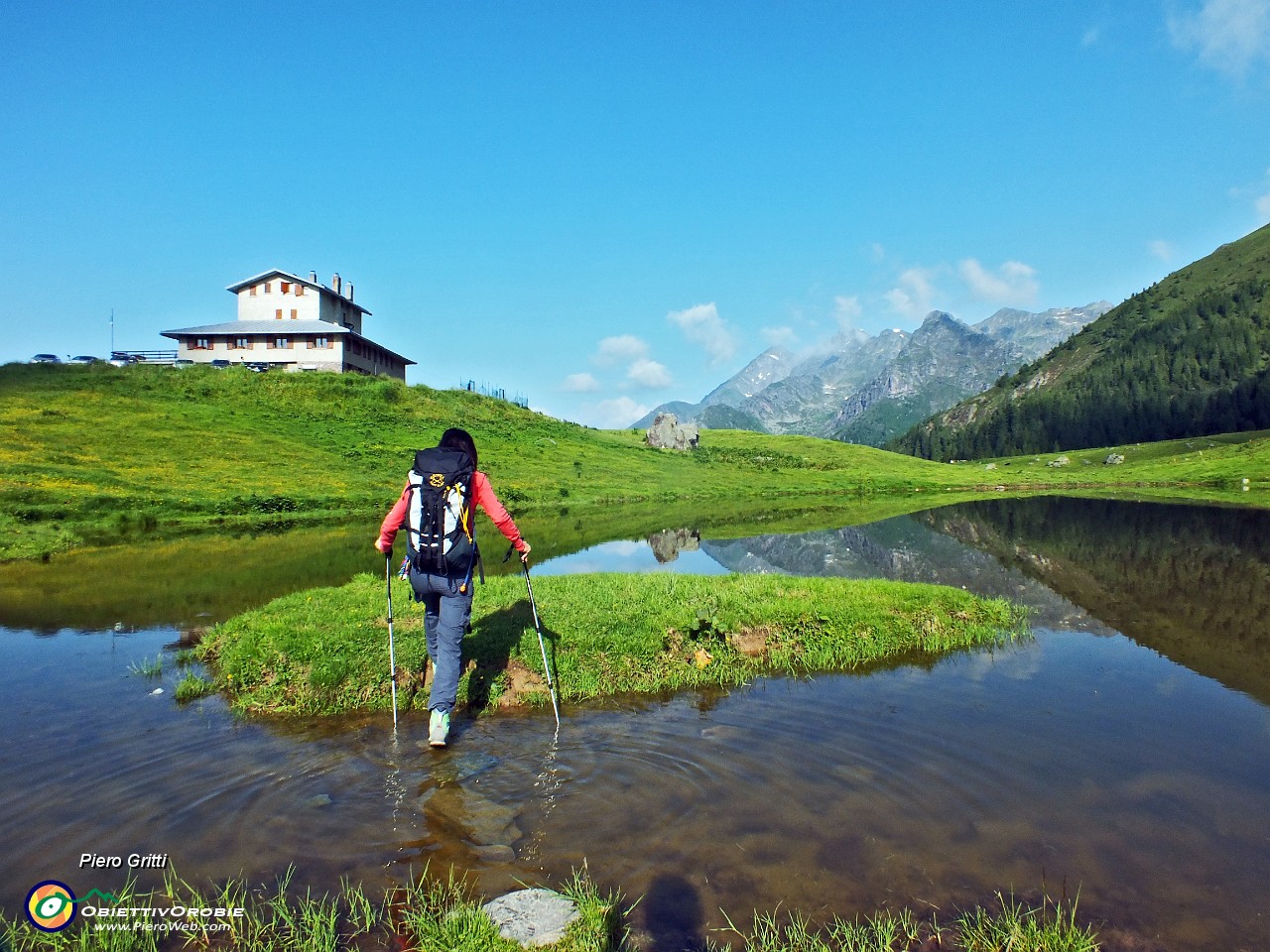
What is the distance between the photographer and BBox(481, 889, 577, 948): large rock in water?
19.1ft

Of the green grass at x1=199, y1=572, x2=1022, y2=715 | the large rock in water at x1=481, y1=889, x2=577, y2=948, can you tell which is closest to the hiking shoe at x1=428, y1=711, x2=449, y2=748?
the green grass at x1=199, y1=572, x2=1022, y2=715

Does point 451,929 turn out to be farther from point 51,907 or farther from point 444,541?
point 444,541

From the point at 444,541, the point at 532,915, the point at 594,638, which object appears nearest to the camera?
the point at 532,915

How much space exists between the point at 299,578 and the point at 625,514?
29.0 m

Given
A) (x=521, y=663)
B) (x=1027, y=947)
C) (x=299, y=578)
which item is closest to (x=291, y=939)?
(x=1027, y=947)

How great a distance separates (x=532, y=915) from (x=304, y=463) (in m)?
53.7

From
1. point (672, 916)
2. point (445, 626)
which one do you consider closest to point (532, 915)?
point (672, 916)

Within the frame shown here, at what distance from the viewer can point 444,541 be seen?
1007 cm

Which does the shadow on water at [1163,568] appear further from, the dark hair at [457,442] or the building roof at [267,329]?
the building roof at [267,329]

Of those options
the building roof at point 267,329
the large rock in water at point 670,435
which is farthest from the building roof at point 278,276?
the large rock in water at point 670,435

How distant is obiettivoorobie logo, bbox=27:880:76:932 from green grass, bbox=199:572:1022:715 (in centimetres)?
529

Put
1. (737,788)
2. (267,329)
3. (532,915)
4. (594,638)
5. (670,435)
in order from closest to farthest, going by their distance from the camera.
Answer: (532,915) → (737,788) → (594,638) → (267,329) → (670,435)

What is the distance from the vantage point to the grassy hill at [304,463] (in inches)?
1586

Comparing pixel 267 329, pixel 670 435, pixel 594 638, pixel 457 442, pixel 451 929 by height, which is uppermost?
pixel 267 329
